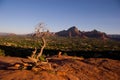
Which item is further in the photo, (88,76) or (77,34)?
(77,34)

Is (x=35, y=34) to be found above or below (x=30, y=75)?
above

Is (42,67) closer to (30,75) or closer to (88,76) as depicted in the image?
(30,75)

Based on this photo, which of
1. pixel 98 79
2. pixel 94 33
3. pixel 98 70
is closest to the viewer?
pixel 98 79

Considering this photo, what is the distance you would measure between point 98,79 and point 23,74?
4591 mm

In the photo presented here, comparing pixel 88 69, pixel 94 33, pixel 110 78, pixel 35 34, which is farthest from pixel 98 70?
pixel 94 33

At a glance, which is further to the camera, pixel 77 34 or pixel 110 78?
pixel 77 34

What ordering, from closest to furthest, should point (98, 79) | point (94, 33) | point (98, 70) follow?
point (98, 79)
point (98, 70)
point (94, 33)

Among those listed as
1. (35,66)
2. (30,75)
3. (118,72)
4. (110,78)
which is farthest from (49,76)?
(118,72)

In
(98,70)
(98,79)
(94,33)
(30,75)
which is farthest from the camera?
(94,33)

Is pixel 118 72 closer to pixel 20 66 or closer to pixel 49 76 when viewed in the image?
pixel 49 76

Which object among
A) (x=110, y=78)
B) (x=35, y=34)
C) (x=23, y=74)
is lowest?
(x=110, y=78)

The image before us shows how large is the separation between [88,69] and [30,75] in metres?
5.20

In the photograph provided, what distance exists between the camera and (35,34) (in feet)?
40.4

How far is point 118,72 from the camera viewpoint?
1382 cm
